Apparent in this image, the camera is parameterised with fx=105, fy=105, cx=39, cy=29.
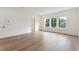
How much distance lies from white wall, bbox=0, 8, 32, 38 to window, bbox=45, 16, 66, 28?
303cm

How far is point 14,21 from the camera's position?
8406mm

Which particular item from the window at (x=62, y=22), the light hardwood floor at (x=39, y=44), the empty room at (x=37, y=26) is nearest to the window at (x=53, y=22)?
the empty room at (x=37, y=26)

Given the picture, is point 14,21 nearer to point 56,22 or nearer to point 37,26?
point 56,22

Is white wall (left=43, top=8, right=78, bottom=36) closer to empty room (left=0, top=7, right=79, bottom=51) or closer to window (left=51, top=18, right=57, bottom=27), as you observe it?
empty room (left=0, top=7, right=79, bottom=51)

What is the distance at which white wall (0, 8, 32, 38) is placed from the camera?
7.32 m

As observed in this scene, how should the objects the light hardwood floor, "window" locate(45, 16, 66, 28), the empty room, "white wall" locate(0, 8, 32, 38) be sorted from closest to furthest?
the light hardwood floor → the empty room → "white wall" locate(0, 8, 32, 38) → "window" locate(45, 16, 66, 28)

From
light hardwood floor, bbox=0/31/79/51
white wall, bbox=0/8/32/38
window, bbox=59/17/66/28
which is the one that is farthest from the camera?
window, bbox=59/17/66/28

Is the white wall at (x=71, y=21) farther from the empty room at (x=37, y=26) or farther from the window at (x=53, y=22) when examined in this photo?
the window at (x=53, y=22)

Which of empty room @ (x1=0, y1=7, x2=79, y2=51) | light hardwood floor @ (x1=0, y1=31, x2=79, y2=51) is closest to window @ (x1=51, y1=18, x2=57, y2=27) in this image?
empty room @ (x1=0, y1=7, x2=79, y2=51)

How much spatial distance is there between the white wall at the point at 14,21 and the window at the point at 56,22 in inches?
119

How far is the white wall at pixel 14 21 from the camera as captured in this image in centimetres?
732
